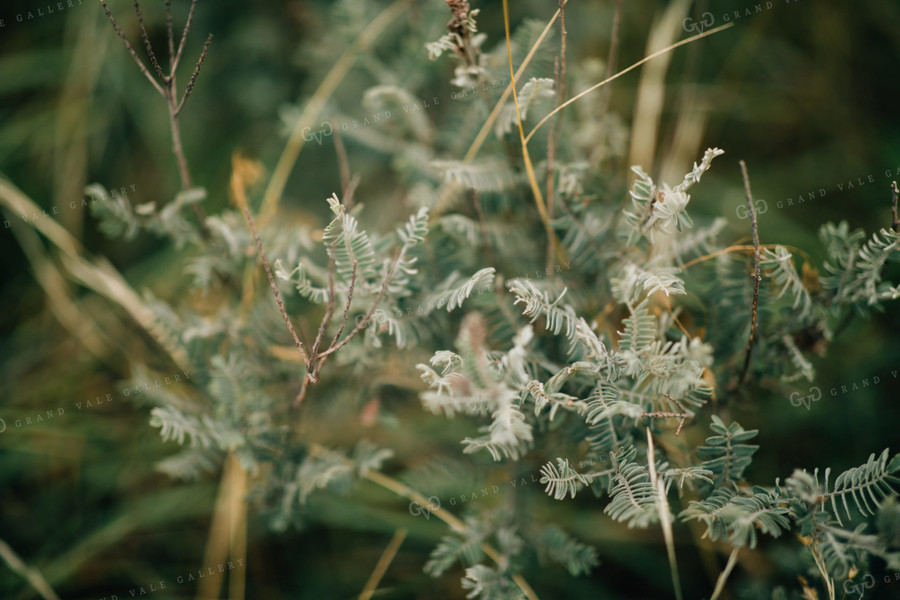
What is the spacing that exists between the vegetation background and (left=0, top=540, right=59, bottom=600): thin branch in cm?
3

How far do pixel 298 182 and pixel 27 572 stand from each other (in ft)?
3.45

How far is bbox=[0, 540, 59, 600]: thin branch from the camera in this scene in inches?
46.4

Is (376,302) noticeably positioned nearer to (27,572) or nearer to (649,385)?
A: (649,385)

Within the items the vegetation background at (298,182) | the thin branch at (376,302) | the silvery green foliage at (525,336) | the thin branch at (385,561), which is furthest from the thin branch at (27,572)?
the thin branch at (376,302)

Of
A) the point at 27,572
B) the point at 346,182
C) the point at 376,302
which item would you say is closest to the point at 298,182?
the point at 346,182

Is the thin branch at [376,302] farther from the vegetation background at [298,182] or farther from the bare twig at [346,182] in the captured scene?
the vegetation background at [298,182]

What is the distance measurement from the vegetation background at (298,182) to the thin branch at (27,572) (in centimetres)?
3

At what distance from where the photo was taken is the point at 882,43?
1.46m

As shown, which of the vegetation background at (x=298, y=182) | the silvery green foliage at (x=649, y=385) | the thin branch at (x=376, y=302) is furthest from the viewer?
the vegetation background at (x=298, y=182)

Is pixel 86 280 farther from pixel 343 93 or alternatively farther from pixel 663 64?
pixel 663 64

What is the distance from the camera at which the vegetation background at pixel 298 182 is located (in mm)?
1280

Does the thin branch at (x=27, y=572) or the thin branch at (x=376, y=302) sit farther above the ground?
the thin branch at (x=376, y=302)

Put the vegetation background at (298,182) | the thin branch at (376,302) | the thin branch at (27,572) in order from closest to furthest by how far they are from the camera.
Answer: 1. the thin branch at (376,302)
2. the thin branch at (27,572)
3. the vegetation background at (298,182)

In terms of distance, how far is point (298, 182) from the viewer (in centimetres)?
156
